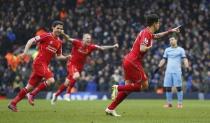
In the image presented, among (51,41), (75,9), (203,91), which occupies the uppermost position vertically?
(75,9)

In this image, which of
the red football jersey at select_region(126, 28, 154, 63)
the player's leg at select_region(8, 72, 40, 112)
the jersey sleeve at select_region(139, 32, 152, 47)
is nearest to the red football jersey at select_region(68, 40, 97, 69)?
the player's leg at select_region(8, 72, 40, 112)

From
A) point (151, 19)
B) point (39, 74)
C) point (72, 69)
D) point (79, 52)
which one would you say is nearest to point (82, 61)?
point (79, 52)

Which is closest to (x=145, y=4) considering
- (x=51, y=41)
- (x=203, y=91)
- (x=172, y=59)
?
(x=203, y=91)

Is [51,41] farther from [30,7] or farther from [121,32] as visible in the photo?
[30,7]

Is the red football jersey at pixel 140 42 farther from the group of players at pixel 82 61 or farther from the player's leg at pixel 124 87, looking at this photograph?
the player's leg at pixel 124 87

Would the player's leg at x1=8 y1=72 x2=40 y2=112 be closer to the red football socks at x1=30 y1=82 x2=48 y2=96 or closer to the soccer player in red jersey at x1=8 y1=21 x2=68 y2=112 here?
the soccer player in red jersey at x1=8 y1=21 x2=68 y2=112

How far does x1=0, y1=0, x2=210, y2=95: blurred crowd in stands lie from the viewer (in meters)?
37.0

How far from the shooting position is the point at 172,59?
23969 millimetres

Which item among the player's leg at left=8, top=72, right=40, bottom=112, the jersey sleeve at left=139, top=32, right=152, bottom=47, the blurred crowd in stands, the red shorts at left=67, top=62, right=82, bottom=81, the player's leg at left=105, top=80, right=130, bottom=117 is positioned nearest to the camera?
the jersey sleeve at left=139, top=32, right=152, bottom=47

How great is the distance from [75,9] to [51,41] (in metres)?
24.4

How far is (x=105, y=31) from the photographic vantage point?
40719mm

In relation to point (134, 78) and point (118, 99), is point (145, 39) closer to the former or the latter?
point (134, 78)

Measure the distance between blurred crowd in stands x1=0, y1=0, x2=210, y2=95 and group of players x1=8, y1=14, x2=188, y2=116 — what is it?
10.6 metres

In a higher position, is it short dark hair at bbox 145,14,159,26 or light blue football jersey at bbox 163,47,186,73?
short dark hair at bbox 145,14,159,26
